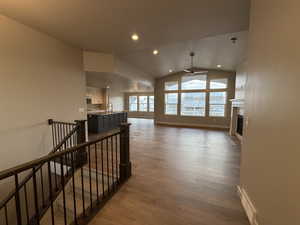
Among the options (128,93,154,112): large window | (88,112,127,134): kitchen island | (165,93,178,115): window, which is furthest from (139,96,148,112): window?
(88,112,127,134): kitchen island

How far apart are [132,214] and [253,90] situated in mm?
2264

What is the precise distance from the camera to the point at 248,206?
173 cm

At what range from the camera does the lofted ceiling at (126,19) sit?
6.77ft

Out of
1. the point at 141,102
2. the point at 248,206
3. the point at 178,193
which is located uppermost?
the point at 141,102

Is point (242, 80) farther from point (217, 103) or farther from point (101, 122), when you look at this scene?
point (101, 122)

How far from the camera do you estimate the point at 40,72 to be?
9.63 ft

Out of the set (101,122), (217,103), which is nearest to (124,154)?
(101,122)

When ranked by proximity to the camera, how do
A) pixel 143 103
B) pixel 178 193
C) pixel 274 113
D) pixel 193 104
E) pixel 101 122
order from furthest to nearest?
pixel 143 103, pixel 193 104, pixel 101 122, pixel 178 193, pixel 274 113

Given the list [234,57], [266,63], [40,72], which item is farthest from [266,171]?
[234,57]

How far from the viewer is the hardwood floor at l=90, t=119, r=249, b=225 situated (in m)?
1.71

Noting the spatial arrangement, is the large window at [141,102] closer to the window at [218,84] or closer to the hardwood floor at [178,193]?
the window at [218,84]

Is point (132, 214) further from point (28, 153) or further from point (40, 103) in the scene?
point (40, 103)

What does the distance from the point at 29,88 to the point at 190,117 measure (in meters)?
7.70

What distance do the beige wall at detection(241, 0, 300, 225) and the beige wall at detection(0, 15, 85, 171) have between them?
3.90 meters
